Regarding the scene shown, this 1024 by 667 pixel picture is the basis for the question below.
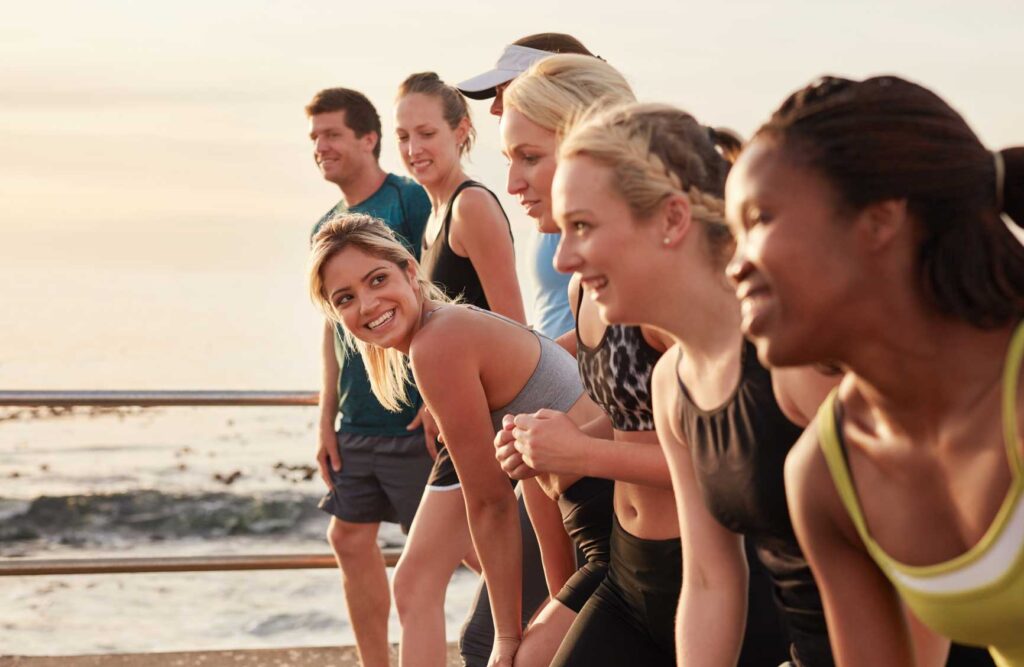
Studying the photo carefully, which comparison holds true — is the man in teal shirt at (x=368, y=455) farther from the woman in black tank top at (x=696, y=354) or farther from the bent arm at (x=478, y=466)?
the woman in black tank top at (x=696, y=354)

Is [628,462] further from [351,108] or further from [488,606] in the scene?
[351,108]

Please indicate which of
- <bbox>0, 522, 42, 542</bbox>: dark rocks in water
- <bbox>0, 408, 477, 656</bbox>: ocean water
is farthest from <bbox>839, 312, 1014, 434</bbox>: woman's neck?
<bbox>0, 522, 42, 542</bbox>: dark rocks in water

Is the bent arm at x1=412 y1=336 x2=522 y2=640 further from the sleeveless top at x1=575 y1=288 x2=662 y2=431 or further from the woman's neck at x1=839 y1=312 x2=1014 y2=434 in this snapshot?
the woman's neck at x1=839 y1=312 x2=1014 y2=434

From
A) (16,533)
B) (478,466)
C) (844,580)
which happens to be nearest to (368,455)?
(478,466)

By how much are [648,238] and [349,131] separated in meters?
3.02

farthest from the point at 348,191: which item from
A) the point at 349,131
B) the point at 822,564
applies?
the point at 822,564

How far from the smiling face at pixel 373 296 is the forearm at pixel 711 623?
1.52 metres

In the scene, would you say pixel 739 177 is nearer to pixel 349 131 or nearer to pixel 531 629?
pixel 531 629

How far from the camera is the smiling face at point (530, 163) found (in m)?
3.21

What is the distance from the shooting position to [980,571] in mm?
1621

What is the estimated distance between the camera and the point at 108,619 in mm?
12719

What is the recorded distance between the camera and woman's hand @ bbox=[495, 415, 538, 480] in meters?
2.91

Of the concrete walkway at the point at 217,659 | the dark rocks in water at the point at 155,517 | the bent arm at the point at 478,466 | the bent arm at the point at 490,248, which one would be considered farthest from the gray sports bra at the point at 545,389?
the dark rocks in water at the point at 155,517

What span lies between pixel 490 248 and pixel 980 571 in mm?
2752
